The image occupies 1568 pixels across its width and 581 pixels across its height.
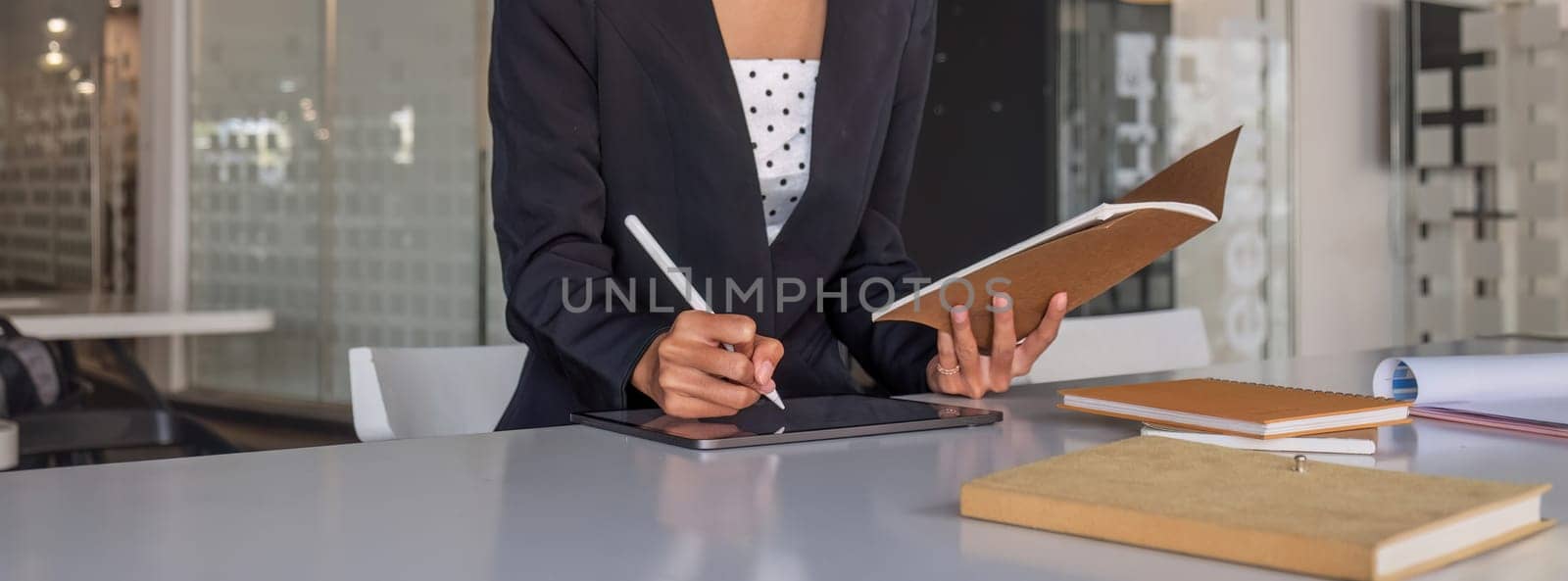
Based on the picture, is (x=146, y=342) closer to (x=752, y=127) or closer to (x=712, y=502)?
(x=752, y=127)

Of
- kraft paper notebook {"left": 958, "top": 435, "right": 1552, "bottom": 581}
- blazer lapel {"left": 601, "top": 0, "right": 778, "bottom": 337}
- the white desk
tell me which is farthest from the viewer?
the white desk

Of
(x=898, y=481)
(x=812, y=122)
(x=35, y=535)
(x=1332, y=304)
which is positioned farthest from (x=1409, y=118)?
(x=35, y=535)

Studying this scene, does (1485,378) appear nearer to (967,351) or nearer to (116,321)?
(967,351)

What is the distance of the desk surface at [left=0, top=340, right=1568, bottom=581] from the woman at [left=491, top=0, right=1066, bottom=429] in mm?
262

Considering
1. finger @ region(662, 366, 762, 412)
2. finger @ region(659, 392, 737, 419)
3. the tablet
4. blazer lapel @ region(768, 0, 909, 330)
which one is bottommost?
the tablet

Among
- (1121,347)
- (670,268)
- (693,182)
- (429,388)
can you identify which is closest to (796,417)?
(670,268)

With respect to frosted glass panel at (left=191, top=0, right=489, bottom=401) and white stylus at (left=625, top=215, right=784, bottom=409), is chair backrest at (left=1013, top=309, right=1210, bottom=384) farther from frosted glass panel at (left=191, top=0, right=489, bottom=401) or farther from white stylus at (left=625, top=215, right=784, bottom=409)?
frosted glass panel at (left=191, top=0, right=489, bottom=401)

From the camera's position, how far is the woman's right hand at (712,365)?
103 centimetres

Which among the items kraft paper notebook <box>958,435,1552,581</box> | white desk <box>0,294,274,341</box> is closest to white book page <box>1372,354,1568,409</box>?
kraft paper notebook <box>958,435,1552,581</box>

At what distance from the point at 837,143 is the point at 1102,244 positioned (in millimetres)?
418

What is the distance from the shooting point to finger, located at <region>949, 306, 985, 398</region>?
1228 mm

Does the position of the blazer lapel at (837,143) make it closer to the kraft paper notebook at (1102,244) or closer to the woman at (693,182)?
the woman at (693,182)

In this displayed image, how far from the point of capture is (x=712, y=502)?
2.44ft

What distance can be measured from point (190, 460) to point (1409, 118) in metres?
4.57
